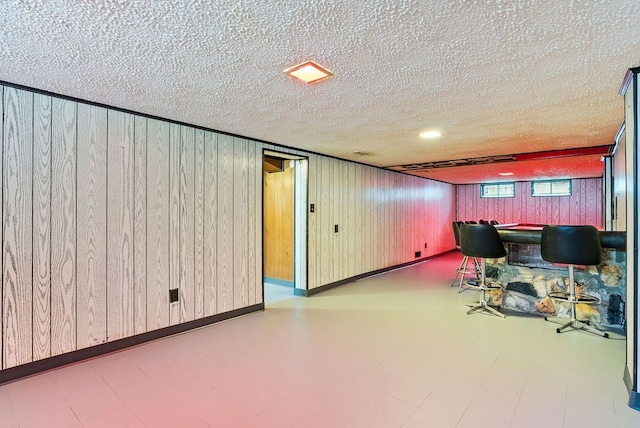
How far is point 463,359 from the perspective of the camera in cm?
273

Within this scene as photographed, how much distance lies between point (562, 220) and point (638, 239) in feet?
25.9

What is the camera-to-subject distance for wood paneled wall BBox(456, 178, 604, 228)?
823cm

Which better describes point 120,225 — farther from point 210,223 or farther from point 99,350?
point 99,350

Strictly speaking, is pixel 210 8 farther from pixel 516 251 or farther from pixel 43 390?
pixel 516 251

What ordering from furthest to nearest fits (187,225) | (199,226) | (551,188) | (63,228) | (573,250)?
(551,188) < (199,226) < (187,225) < (573,250) < (63,228)

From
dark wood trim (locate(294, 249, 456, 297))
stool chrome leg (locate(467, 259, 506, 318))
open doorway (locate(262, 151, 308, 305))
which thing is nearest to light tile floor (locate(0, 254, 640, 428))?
stool chrome leg (locate(467, 259, 506, 318))

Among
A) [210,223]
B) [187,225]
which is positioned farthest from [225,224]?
[187,225]

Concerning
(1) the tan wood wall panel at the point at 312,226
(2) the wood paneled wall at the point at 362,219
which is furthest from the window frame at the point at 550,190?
(1) the tan wood wall panel at the point at 312,226

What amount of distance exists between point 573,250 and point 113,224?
4.29 m

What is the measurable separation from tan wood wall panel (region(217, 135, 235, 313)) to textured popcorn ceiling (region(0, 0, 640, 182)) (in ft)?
1.73

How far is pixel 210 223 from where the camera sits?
11.6ft

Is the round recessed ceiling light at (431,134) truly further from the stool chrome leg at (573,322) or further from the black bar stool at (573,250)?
the stool chrome leg at (573,322)

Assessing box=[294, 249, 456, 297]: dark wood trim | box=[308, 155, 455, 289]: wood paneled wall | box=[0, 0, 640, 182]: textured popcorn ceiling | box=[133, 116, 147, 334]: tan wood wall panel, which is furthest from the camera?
box=[308, 155, 455, 289]: wood paneled wall

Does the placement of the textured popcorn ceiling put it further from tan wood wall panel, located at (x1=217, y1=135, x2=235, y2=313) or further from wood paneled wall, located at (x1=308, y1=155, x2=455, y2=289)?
wood paneled wall, located at (x1=308, y1=155, x2=455, y2=289)
